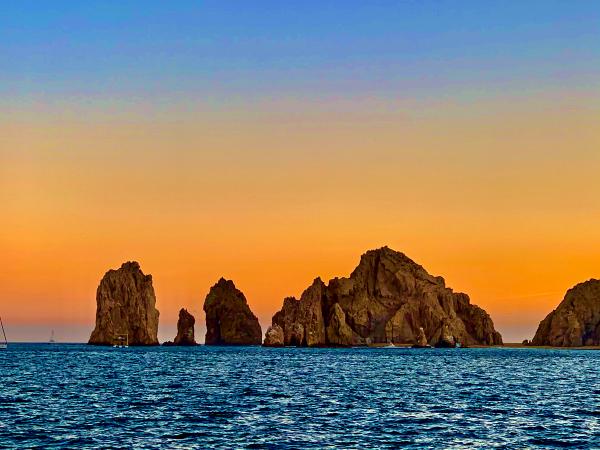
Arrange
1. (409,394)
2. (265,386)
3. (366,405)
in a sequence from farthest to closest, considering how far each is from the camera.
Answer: (265,386) → (409,394) → (366,405)

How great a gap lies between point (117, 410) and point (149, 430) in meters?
14.7

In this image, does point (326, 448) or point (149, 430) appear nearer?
point (326, 448)

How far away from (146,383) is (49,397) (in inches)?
990

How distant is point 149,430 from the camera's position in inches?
2445

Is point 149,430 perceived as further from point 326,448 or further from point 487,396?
point 487,396

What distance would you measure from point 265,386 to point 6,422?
45799 millimetres

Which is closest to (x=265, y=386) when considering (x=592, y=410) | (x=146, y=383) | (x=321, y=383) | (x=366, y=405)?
(x=321, y=383)

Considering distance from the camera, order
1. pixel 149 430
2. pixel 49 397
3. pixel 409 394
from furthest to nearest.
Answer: pixel 409 394
pixel 49 397
pixel 149 430

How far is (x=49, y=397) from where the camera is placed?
8931 cm

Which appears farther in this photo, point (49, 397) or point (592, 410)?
point (49, 397)

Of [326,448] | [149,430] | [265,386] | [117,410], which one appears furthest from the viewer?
[265,386]

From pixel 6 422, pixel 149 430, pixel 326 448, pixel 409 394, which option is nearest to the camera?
pixel 326 448

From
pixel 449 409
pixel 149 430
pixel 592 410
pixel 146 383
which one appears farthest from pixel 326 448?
pixel 146 383

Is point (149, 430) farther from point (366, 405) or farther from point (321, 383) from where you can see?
point (321, 383)
